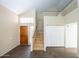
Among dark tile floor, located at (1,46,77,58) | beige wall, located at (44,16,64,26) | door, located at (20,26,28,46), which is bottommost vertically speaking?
dark tile floor, located at (1,46,77,58)

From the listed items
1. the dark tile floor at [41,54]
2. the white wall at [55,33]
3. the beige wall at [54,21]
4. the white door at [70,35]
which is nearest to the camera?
the dark tile floor at [41,54]

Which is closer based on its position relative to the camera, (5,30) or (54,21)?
(5,30)

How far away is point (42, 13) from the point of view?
11242 mm

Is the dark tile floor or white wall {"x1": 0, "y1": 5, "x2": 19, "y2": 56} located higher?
white wall {"x1": 0, "y1": 5, "x2": 19, "y2": 56}

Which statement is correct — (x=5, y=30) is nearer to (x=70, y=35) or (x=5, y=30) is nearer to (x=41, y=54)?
(x=41, y=54)

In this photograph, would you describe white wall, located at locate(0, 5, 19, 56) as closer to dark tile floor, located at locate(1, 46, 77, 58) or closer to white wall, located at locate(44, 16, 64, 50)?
dark tile floor, located at locate(1, 46, 77, 58)

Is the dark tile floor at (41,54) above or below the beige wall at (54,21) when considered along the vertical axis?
below

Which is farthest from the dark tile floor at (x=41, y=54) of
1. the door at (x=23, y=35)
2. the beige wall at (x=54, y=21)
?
the door at (x=23, y=35)

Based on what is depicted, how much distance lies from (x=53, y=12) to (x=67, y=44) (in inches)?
159

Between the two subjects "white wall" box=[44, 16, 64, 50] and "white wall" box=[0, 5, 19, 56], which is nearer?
"white wall" box=[0, 5, 19, 56]

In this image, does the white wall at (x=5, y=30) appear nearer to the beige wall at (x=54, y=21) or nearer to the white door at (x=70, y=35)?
the beige wall at (x=54, y=21)

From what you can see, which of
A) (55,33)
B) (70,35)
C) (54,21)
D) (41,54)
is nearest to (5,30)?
(41,54)

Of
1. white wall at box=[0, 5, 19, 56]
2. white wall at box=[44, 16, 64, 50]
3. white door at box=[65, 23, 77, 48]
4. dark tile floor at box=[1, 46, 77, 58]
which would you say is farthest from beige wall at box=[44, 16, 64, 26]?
white wall at box=[0, 5, 19, 56]

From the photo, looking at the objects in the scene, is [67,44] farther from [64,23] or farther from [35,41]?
[35,41]
